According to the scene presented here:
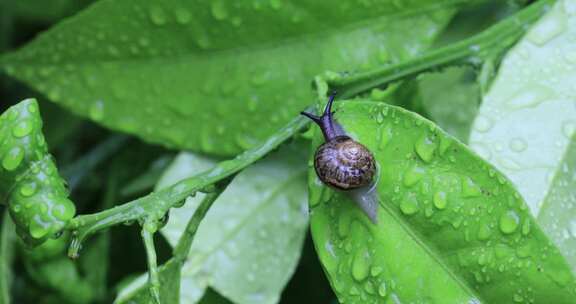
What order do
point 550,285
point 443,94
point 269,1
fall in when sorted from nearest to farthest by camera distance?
point 550,285 → point 269,1 → point 443,94

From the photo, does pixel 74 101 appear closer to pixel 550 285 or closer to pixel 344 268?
pixel 344 268

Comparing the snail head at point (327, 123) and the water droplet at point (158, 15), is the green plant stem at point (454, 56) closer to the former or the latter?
the snail head at point (327, 123)

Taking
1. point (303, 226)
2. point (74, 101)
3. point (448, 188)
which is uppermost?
point (448, 188)

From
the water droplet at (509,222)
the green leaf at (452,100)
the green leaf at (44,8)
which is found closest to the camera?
the water droplet at (509,222)

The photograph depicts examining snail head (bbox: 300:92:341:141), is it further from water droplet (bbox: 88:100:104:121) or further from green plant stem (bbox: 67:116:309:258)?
water droplet (bbox: 88:100:104:121)

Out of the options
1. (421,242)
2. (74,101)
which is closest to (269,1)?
(74,101)

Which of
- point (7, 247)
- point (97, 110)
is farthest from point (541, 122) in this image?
point (7, 247)

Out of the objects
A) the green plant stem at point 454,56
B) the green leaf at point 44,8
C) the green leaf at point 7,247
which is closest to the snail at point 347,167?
the green plant stem at point 454,56
